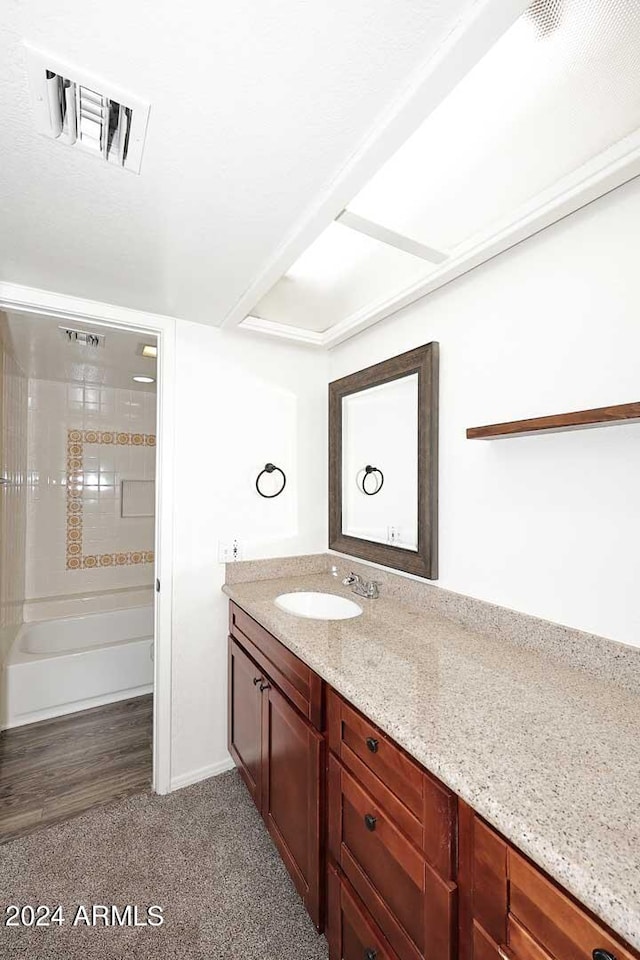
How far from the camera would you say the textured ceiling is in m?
0.73

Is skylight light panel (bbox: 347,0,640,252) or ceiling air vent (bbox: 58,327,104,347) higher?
skylight light panel (bbox: 347,0,640,252)

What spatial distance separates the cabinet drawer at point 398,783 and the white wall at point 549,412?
0.65 m

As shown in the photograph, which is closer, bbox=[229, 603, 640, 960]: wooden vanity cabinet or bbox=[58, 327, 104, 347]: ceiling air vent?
bbox=[229, 603, 640, 960]: wooden vanity cabinet

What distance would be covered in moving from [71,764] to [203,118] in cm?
275

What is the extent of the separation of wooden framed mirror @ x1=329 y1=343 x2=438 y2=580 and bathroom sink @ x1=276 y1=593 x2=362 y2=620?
26 centimetres

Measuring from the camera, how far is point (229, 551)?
7.02 ft

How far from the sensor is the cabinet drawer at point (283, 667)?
1.30m

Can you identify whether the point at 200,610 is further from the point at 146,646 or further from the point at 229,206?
the point at 229,206

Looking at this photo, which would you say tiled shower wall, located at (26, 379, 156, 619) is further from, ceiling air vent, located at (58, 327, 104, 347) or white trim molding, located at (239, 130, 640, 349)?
white trim molding, located at (239, 130, 640, 349)

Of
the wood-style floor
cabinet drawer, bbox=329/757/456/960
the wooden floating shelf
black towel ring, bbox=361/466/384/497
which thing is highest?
the wooden floating shelf

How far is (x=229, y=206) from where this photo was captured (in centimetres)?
121

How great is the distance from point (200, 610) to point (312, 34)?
2025 millimetres

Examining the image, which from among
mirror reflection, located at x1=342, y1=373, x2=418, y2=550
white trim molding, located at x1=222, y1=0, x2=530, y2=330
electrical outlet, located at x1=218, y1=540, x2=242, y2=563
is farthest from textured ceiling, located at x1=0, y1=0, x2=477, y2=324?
electrical outlet, located at x1=218, y1=540, x2=242, y2=563

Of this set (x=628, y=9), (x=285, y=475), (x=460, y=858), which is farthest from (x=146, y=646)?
(x=628, y=9)
